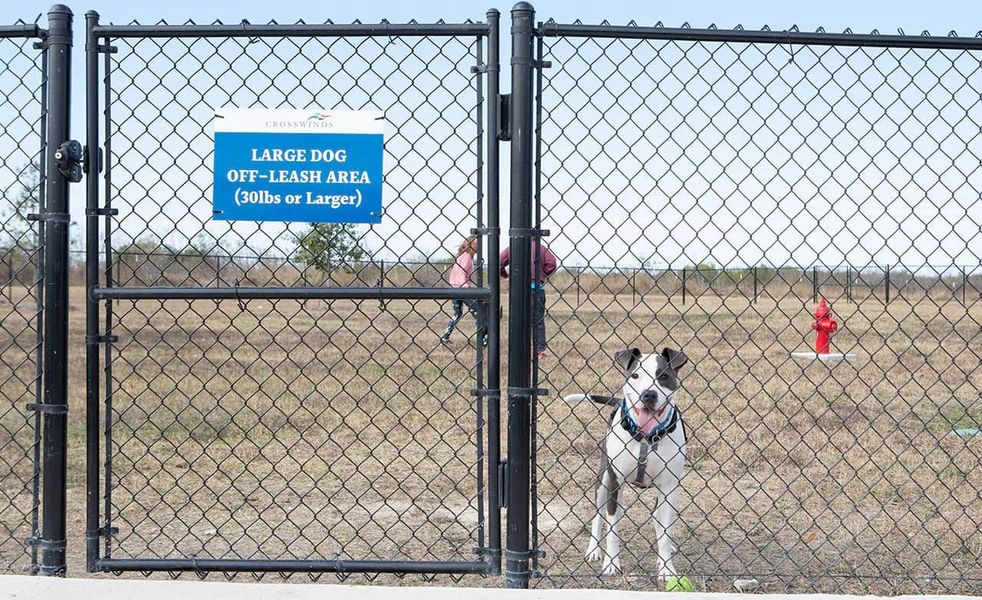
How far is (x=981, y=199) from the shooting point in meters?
3.63

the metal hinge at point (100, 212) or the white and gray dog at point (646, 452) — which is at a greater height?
the metal hinge at point (100, 212)

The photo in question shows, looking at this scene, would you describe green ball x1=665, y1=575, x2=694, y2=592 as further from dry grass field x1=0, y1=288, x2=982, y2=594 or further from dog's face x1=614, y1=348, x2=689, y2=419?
dog's face x1=614, y1=348, x2=689, y2=419

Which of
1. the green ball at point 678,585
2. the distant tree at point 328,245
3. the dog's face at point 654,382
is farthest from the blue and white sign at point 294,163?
the green ball at point 678,585

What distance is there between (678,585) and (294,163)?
86.3 inches

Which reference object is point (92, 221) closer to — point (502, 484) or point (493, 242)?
point (493, 242)

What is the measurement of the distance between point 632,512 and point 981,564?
185 cm

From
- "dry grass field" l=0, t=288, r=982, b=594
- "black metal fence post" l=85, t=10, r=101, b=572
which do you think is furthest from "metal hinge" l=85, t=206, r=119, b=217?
"dry grass field" l=0, t=288, r=982, b=594

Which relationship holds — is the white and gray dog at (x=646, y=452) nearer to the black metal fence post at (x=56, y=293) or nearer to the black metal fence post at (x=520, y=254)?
the black metal fence post at (x=520, y=254)

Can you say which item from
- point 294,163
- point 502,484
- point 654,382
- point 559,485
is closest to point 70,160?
point 294,163

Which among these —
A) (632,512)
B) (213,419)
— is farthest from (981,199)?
(213,419)

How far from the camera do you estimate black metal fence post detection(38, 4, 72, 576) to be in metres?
3.31

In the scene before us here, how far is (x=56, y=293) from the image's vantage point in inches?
132

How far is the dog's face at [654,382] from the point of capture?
4.55 m

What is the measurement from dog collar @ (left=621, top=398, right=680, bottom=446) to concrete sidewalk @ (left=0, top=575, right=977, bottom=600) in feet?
4.84
